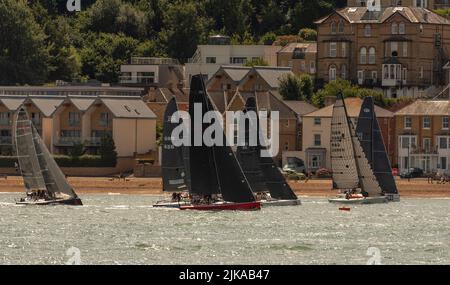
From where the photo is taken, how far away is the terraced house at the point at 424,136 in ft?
431

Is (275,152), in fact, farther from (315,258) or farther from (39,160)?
(315,258)

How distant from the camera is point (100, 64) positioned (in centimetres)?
16950

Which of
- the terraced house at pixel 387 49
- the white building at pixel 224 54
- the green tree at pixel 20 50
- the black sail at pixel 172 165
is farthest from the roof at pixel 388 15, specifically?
the black sail at pixel 172 165

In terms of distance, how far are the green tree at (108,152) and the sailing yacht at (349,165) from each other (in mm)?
26604

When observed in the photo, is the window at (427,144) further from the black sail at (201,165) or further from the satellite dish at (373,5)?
the black sail at (201,165)

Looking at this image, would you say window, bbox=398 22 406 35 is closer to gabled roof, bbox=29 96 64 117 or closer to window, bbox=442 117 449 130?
window, bbox=442 117 449 130

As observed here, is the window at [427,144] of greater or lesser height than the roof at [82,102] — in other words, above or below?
below

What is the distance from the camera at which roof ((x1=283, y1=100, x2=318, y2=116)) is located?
13900cm

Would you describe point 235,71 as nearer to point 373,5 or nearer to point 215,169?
point 373,5

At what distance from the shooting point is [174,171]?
10112 cm

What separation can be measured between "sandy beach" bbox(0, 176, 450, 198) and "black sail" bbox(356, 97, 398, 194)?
19.2ft

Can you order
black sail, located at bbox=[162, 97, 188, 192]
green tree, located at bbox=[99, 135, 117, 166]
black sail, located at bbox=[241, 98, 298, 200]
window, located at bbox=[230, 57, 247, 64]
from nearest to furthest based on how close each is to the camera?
black sail, located at bbox=[162, 97, 188, 192]
black sail, located at bbox=[241, 98, 298, 200]
green tree, located at bbox=[99, 135, 117, 166]
window, located at bbox=[230, 57, 247, 64]

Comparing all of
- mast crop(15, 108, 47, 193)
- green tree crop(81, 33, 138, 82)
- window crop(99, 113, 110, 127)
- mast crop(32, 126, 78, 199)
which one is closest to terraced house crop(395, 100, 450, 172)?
window crop(99, 113, 110, 127)
